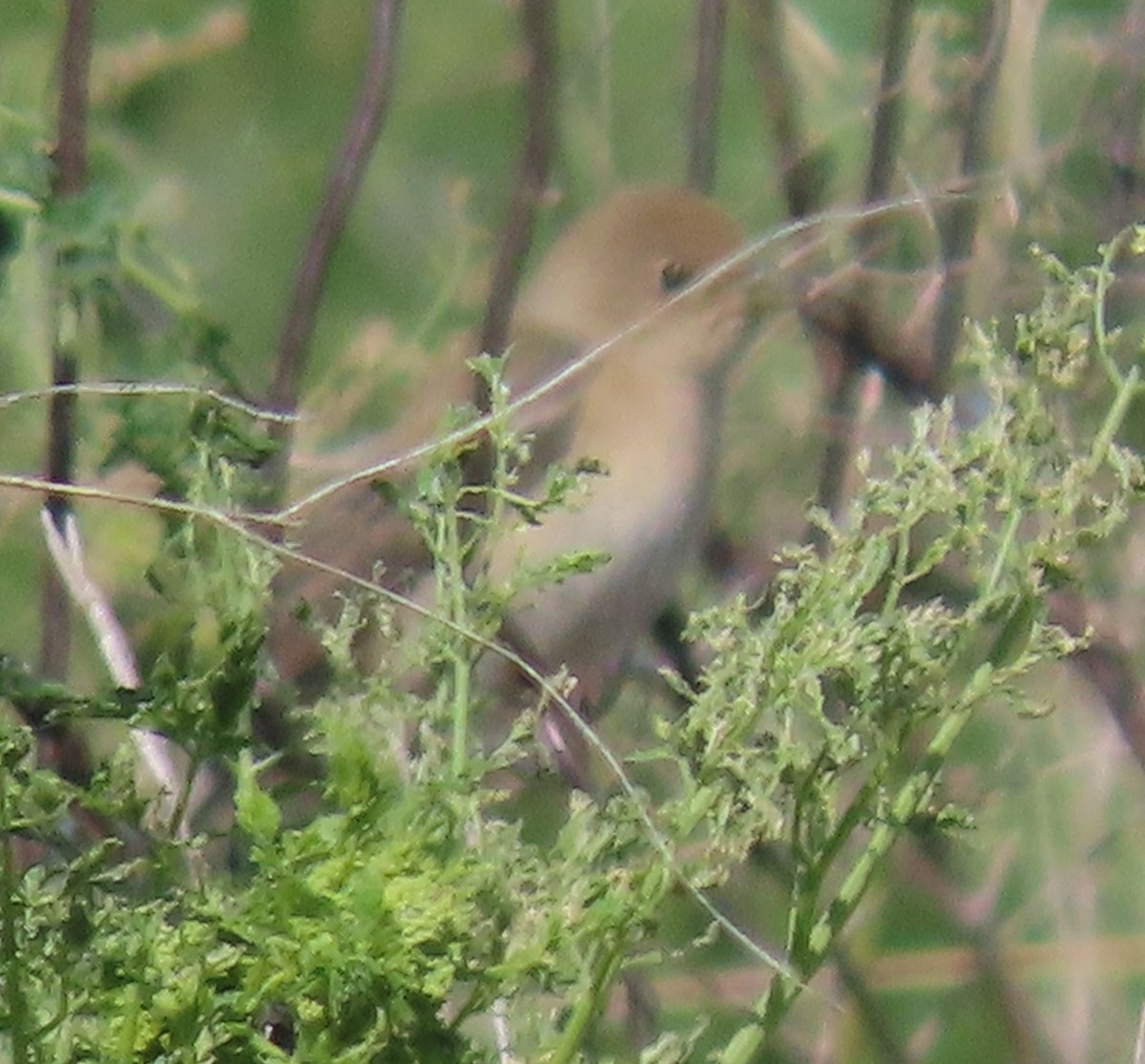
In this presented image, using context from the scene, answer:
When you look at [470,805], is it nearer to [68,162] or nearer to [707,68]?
[68,162]

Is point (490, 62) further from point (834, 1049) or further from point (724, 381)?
point (834, 1049)

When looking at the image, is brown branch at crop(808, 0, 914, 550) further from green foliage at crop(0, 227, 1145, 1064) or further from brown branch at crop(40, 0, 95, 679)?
green foliage at crop(0, 227, 1145, 1064)

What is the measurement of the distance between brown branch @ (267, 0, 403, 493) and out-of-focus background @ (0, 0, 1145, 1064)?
0.12 ft

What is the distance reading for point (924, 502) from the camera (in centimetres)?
55

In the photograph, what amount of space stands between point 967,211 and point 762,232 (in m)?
0.44

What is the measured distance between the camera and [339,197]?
3.73 ft

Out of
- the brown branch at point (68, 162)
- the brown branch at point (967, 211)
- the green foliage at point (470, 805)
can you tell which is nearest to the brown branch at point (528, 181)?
the brown branch at point (68, 162)

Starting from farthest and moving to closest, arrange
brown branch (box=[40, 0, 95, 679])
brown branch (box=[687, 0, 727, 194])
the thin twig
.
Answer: brown branch (box=[687, 0, 727, 194]) < brown branch (box=[40, 0, 95, 679]) < the thin twig

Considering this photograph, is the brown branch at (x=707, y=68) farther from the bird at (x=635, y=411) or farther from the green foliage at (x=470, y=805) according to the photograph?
the green foliage at (x=470, y=805)

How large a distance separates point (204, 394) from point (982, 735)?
1384 mm

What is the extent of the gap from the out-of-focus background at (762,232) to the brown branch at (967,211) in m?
0.01

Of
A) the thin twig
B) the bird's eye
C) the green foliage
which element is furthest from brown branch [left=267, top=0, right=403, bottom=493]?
the bird's eye

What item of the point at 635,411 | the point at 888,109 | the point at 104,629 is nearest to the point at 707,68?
the point at 888,109

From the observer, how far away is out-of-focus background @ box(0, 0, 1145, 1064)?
4.88ft
